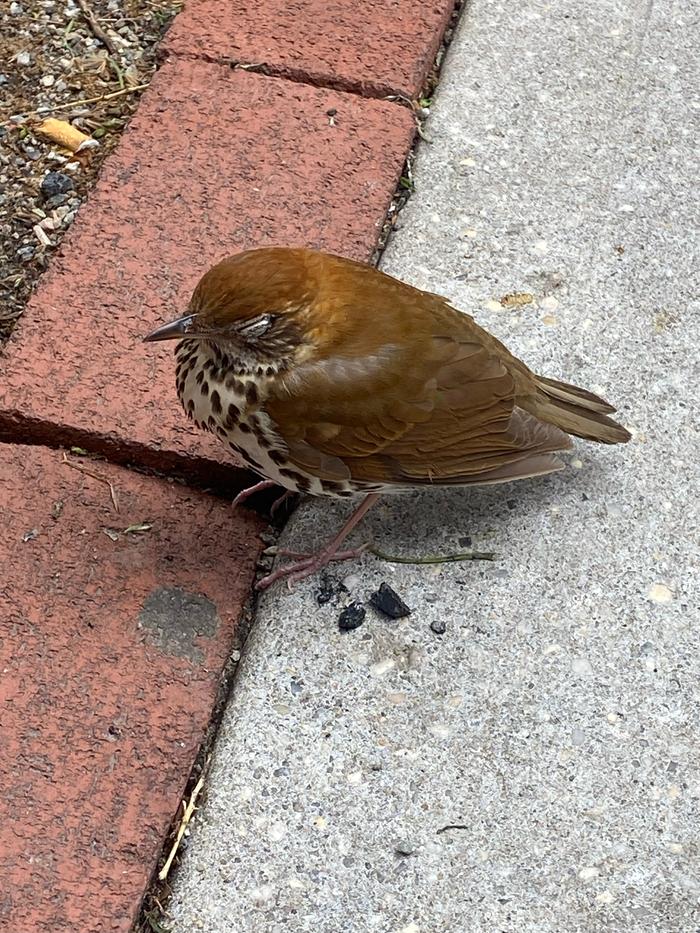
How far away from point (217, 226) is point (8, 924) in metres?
2.02

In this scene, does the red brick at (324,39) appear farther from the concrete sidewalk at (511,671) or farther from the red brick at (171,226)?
the concrete sidewalk at (511,671)

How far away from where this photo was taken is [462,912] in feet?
8.45

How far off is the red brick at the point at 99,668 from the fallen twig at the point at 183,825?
1.4 inches

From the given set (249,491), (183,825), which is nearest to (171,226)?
(249,491)

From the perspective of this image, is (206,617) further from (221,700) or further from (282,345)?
(282,345)

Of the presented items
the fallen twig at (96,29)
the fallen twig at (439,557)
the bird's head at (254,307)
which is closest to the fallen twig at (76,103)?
the fallen twig at (96,29)

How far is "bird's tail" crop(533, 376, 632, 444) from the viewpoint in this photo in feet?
10.3

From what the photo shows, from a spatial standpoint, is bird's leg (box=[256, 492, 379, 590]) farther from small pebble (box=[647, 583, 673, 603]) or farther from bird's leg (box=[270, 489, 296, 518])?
small pebble (box=[647, 583, 673, 603])

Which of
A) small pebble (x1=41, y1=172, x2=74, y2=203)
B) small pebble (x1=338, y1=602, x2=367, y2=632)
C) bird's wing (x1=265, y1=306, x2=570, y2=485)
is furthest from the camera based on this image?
small pebble (x1=41, y1=172, x2=74, y2=203)

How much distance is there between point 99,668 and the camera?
279 cm

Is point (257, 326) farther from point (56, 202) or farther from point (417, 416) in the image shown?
point (56, 202)

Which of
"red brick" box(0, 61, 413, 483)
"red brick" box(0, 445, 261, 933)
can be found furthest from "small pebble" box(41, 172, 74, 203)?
"red brick" box(0, 445, 261, 933)

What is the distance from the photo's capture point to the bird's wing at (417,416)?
2.73 m

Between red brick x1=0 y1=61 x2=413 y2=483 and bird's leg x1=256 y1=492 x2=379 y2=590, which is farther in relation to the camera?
red brick x1=0 y1=61 x2=413 y2=483
